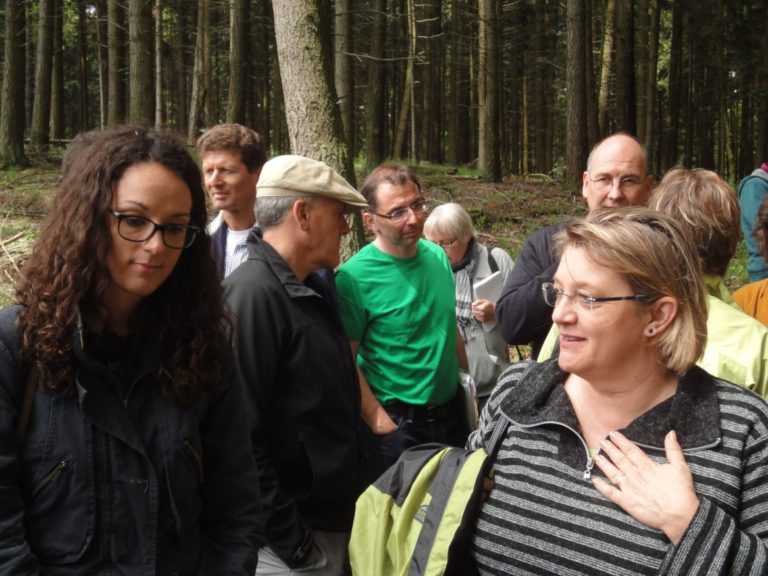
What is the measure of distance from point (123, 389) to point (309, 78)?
4626mm

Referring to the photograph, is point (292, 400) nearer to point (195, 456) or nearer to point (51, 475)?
point (195, 456)

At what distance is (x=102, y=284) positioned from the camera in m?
1.79

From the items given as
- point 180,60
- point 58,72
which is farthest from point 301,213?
point 180,60

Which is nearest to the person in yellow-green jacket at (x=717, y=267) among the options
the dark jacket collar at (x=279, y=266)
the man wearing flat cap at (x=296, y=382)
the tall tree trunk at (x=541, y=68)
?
the man wearing flat cap at (x=296, y=382)

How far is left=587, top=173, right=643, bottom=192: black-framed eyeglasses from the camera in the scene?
141 inches

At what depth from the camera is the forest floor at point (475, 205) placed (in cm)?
966

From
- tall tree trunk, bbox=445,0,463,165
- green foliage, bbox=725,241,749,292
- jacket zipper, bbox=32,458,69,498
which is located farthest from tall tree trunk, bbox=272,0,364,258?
tall tree trunk, bbox=445,0,463,165

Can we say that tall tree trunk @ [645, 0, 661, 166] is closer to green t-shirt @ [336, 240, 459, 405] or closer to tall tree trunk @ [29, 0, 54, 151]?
tall tree trunk @ [29, 0, 54, 151]

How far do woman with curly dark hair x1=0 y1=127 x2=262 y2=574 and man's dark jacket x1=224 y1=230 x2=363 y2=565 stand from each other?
555 millimetres

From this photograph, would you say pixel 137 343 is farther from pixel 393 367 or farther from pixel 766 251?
pixel 766 251

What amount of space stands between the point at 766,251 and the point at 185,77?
33.7 meters

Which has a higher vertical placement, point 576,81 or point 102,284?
point 576,81

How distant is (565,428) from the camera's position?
2.16 metres

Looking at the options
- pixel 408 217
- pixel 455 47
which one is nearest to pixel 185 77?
pixel 455 47
